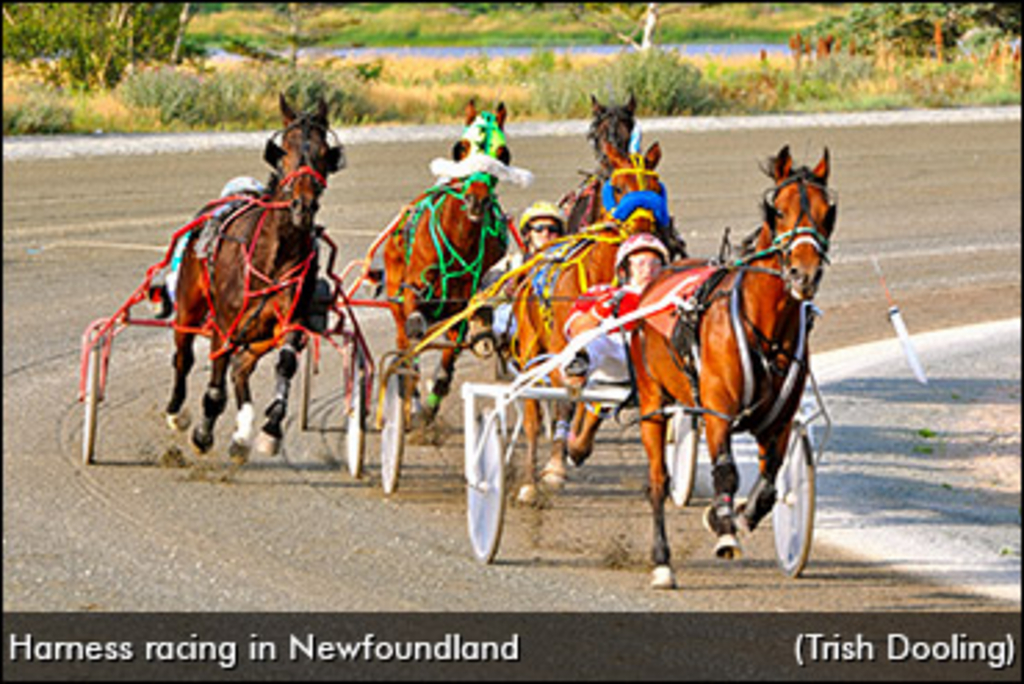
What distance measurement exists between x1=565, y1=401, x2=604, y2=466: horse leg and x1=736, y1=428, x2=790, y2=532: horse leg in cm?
137

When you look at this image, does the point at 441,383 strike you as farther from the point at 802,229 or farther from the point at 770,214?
the point at 802,229

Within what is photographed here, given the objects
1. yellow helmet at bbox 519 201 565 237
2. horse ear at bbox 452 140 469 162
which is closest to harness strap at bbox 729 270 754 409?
yellow helmet at bbox 519 201 565 237

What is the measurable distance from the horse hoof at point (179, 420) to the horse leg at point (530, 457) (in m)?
2.31

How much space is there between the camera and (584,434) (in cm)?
1015

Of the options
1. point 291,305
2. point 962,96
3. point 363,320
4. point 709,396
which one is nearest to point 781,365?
point 709,396

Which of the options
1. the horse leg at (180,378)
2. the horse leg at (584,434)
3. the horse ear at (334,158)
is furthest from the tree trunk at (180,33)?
Answer: the horse leg at (584,434)

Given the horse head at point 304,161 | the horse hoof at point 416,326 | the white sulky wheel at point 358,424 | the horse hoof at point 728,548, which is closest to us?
the horse hoof at point 728,548

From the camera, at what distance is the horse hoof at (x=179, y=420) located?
12031 millimetres

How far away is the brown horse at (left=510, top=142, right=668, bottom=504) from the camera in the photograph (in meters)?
10.1

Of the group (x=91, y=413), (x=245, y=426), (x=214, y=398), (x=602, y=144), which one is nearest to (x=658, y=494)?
(x=245, y=426)

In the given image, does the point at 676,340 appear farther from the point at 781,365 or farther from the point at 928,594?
the point at 928,594

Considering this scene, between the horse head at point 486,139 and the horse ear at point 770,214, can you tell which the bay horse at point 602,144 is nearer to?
the horse head at point 486,139

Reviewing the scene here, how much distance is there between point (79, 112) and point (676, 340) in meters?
19.3

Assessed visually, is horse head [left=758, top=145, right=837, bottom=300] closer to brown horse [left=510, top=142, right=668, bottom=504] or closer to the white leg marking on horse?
brown horse [left=510, top=142, right=668, bottom=504]
